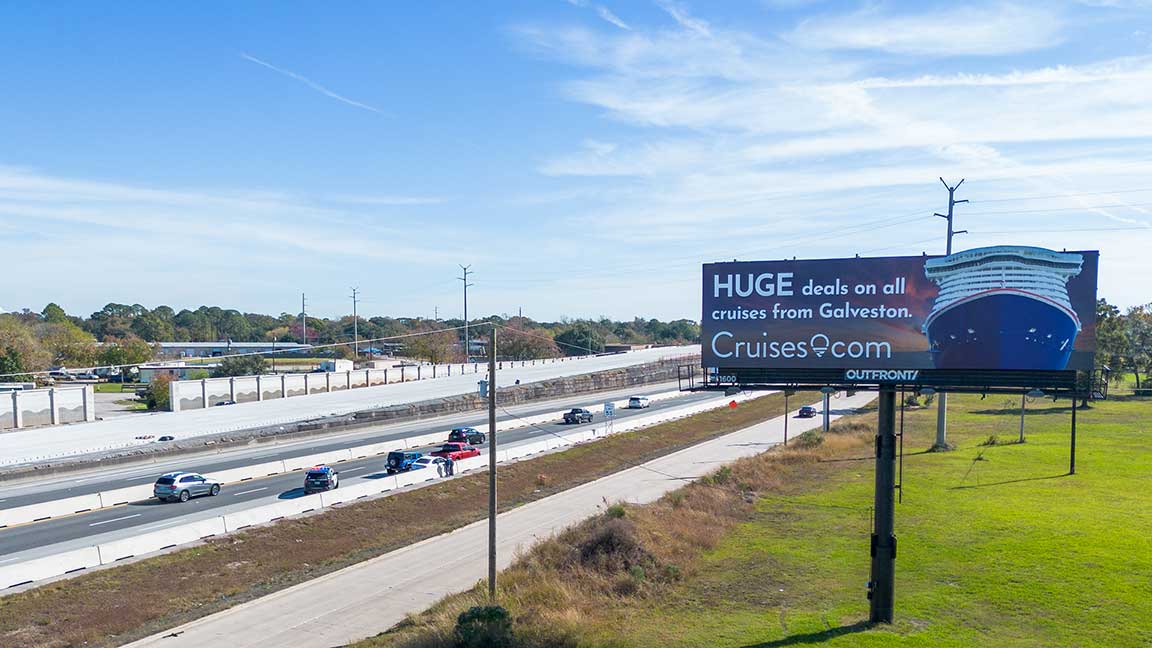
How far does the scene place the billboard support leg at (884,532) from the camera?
16.7m

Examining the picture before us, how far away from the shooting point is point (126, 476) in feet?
137

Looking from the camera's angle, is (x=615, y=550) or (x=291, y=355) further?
(x=291, y=355)

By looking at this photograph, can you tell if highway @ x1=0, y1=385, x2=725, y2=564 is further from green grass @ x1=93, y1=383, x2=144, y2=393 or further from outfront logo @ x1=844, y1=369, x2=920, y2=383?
green grass @ x1=93, y1=383, x2=144, y2=393

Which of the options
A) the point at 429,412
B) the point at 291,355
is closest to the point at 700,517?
the point at 429,412

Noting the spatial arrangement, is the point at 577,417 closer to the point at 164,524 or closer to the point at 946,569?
the point at 164,524

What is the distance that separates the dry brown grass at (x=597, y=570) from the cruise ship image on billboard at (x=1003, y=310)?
30.6ft

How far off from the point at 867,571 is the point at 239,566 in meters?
19.4

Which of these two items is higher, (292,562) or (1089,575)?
(1089,575)

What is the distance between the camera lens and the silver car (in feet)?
114

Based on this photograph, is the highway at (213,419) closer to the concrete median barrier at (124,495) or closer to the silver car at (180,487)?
the concrete median barrier at (124,495)

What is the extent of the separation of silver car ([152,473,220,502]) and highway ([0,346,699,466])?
13115 mm

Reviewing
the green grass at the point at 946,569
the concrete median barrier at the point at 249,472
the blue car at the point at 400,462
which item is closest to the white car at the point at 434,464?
the blue car at the point at 400,462

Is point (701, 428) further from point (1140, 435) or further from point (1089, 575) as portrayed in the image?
point (1089, 575)

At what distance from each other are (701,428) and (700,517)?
40093 mm
